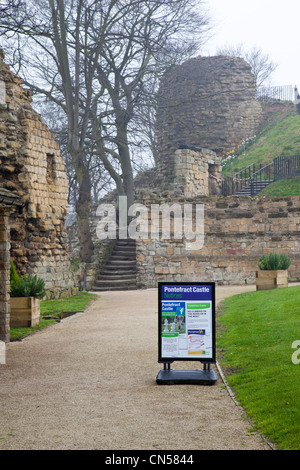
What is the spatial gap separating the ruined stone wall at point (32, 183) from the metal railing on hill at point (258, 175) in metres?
12.9

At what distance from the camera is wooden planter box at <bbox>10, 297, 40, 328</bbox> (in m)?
12.8

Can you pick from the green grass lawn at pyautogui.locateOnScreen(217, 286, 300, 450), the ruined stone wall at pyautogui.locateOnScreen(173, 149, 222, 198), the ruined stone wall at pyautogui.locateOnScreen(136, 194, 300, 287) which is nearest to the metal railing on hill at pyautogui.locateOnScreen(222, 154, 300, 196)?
the ruined stone wall at pyautogui.locateOnScreen(173, 149, 222, 198)

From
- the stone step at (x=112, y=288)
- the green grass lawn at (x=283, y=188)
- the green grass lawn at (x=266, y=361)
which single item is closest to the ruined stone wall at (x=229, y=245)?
the stone step at (x=112, y=288)

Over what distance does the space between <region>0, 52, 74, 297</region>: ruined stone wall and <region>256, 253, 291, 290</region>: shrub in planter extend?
5.94 metres

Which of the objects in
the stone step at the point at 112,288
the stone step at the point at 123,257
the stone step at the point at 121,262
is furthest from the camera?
the stone step at the point at 123,257

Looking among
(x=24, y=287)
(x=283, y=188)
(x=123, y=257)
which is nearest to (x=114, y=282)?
(x=123, y=257)

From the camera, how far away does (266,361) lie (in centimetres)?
830

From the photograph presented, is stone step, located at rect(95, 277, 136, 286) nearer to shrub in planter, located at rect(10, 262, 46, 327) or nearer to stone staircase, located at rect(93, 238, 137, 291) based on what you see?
stone staircase, located at rect(93, 238, 137, 291)

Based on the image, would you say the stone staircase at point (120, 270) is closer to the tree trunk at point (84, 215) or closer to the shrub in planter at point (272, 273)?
the tree trunk at point (84, 215)

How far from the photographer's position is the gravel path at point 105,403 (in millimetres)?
5359

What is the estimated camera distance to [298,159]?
1195 inches

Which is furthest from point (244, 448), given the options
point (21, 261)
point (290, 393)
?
point (21, 261)

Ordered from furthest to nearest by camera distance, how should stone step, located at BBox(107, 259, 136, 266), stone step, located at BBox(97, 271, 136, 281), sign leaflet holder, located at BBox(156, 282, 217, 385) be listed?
stone step, located at BBox(107, 259, 136, 266) → stone step, located at BBox(97, 271, 136, 281) → sign leaflet holder, located at BBox(156, 282, 217, 385)

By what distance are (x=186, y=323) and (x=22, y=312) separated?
586cm
